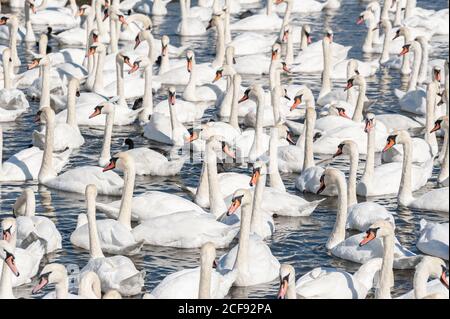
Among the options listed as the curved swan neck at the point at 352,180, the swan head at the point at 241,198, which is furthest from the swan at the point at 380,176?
the swan head at the point at 241,198

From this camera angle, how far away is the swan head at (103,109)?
1008 inches

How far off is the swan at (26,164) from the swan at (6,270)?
6.11m

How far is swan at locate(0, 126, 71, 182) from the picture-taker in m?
24.2

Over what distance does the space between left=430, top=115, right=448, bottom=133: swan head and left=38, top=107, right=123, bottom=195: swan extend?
20.2ft

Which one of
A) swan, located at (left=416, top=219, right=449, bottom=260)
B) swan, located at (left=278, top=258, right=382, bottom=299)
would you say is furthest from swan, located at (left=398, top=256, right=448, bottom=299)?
swan, located at (left=416, top=219, right=449, bottom=260)

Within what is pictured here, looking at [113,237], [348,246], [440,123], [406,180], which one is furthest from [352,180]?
[113,237]

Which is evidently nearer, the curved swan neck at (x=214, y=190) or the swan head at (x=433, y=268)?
the swan head at (x=433, y=268)

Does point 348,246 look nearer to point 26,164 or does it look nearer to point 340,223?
point 340,223

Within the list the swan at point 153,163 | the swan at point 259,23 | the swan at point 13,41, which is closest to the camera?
the swan at point 153,163

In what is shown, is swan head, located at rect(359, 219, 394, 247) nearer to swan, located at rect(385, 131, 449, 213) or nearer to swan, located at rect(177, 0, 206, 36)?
swan, located at rect(385, 131, 449, 213)

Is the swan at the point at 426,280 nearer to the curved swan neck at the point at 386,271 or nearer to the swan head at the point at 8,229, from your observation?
the curved swan neck at the point at 386,271

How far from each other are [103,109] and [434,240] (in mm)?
7904

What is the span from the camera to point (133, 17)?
3669 centimetres

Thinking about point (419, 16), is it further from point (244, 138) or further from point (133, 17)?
point (244, 138)
